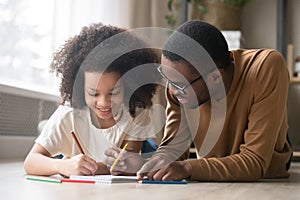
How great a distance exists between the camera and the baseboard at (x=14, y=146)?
2.46 meters

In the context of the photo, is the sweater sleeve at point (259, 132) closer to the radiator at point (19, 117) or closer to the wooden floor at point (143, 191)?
the wooden floor at point (143, 191)

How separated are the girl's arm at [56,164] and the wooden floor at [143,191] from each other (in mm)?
64

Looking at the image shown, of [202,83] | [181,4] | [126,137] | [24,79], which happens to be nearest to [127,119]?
[126,137]

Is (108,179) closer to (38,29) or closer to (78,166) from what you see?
(78,166)

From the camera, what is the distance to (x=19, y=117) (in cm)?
262

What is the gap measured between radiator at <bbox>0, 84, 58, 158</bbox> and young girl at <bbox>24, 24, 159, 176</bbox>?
2.83 feet

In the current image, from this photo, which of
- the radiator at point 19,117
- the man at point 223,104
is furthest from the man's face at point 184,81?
the radiator at point 19,117

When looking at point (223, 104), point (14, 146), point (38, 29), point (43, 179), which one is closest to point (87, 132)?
point (43, 179)

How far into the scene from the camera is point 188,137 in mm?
1626

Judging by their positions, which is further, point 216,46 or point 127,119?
point 127,119

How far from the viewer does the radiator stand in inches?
97.0

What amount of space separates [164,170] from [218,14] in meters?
1.97

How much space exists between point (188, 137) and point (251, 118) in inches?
10.2

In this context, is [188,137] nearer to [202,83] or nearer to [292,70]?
[202,83]
